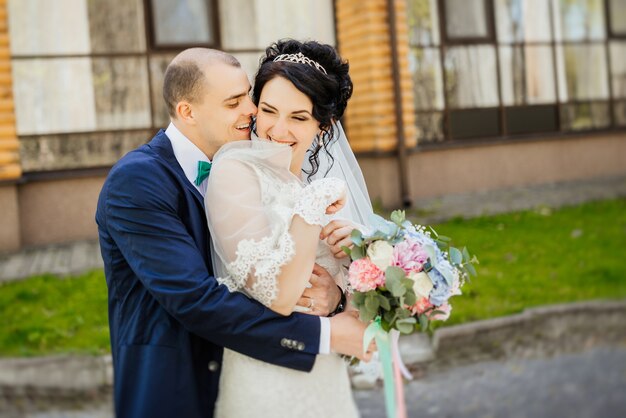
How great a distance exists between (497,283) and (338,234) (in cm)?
531

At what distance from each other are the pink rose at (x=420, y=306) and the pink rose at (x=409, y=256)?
0.34 ft

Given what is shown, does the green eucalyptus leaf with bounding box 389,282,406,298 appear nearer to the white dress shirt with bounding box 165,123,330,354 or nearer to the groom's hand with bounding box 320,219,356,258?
the groom's hand with bounding box 320,219,356,258

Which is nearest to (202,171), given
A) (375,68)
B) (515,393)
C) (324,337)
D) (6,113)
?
(324,337)

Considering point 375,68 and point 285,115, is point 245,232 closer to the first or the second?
point 285,115

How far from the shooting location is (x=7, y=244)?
30.3ft

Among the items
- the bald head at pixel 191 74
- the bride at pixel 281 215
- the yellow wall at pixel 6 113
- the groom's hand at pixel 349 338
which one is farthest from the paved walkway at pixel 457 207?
the groom's hand at pixel 349 338

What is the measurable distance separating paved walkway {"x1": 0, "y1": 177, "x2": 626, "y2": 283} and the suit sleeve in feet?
20.1

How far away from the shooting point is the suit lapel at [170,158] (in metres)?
2.62

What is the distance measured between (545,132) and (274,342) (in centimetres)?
1205

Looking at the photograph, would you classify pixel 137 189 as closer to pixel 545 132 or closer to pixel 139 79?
pixel 139 79

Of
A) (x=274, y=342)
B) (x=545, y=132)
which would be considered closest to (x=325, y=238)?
(x=274, y=342)

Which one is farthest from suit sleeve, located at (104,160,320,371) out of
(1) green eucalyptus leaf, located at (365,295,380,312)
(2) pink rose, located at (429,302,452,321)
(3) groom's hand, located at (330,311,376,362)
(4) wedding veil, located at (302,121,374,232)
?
(4) wedding veil, located at (302,121,374,232)

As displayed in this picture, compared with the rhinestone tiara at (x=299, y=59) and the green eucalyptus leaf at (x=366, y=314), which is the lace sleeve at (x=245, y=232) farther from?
the rhinestone tiara at (x=299, y=59)

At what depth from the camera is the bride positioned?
8.15ft
